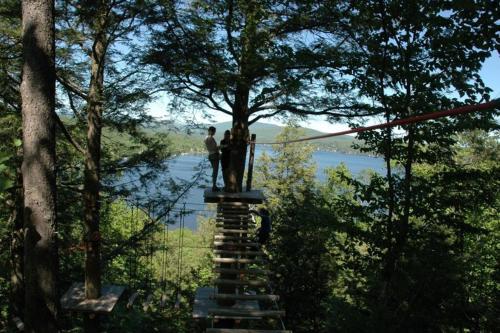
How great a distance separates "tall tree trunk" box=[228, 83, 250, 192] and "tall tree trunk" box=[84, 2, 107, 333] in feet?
9.54

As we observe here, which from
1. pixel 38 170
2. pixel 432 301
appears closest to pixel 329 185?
pixel 432 301

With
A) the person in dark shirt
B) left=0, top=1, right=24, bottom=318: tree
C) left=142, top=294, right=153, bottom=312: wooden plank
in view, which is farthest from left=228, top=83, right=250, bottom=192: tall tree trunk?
left=0, top=1, right=24, bottom=318: tree

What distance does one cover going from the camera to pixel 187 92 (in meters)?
8.84

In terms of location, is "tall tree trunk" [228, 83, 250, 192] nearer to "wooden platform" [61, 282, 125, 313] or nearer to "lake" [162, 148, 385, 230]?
"lake" [162, 148, 385, 230]

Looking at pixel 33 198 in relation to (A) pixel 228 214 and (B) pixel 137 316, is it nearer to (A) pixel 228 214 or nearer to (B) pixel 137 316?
(A) pixel 228 214

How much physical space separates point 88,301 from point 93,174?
2.39 metres

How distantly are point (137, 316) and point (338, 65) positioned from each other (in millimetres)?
7893

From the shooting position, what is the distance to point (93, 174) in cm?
705

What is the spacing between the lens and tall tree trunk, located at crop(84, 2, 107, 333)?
6926 millimetres

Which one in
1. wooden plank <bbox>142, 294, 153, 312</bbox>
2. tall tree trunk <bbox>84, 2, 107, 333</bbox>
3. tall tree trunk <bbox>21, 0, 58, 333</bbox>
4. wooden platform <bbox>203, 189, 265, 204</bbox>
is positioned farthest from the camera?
wooden plank <bbox>142, 294, 153, 312</bbox>

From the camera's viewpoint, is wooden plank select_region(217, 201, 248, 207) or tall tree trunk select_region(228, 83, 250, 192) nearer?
wooden plank select_region(217, 201, 248, 207)

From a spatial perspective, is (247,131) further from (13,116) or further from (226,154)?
(13,116)

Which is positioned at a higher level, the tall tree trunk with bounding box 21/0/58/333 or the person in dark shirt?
the tall tree trunk with bounding box 21/0/58/333

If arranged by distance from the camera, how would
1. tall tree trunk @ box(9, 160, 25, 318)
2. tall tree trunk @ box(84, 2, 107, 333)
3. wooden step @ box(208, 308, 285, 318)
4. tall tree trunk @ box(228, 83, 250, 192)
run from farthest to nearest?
tall tree trunk @ box(9, 160, 25, 318) < tall tree trunk @ box(228, 83, 250, 192) < tall tree trunk @ box(84, 2, 107, 333) < wooden step @ box(208, 308, 285, 318)
